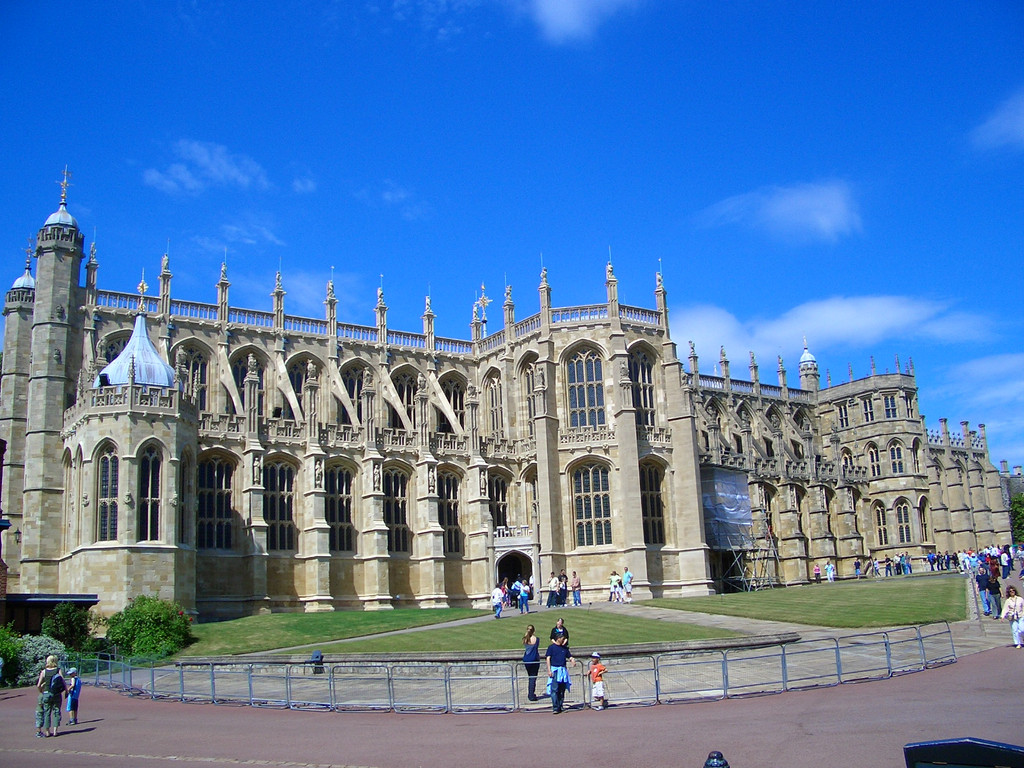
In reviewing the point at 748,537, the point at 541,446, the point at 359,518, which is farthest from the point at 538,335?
the point at 748,537

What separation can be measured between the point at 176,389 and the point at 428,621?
15394mm

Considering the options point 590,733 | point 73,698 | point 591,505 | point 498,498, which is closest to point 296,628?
point 73,698

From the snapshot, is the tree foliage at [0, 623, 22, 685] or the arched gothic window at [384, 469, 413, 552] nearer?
the tree foliage at [0, 623, 22, 685]

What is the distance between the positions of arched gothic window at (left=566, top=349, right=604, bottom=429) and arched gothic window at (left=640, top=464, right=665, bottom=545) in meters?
3.95

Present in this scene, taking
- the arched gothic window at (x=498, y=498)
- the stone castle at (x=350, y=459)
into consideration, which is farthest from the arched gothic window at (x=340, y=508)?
the arched gothic window at (x=498, y=498)

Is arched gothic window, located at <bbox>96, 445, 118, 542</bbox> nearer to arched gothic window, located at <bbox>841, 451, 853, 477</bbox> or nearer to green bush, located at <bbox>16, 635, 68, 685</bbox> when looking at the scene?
green bush, located at <bbox>16, 635, 68, 685</bbox>

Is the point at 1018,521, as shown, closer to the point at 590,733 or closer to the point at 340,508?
the point at 340,508

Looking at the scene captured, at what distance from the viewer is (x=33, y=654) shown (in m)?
32.0

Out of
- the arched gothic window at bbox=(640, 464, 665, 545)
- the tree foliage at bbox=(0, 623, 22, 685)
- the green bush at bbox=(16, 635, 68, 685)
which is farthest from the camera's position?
the arched gothic window at bbox=(640, 464, 665, 545)

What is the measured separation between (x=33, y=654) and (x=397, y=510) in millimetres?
24205

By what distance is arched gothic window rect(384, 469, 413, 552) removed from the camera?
53.8 meters

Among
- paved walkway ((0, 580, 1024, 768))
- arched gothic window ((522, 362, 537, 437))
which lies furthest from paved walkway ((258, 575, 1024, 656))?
arched gothic window ((522, 362, 537, 437))

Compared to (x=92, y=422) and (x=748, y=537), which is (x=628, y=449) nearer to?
(x=748, y=537)

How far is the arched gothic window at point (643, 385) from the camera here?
56.1m
